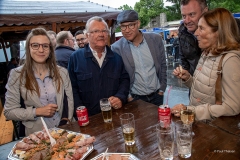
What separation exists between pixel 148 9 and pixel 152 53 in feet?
120

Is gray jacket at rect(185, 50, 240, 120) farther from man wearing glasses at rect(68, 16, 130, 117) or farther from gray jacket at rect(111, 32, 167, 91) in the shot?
gray jacket at rect(111, 32, 167, 91)

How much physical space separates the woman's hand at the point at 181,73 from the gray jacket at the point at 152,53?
31.8 inches

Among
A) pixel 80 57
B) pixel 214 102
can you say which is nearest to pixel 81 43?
pixel 80 57

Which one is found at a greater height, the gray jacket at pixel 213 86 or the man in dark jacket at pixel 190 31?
the man in dark jacket at pixel 190 31

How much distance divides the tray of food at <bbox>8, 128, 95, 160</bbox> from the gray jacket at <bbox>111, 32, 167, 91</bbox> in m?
1.56

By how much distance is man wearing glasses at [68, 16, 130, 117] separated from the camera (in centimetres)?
247

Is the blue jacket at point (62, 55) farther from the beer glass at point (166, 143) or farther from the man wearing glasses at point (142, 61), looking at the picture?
the beer glass at point (166, 143)

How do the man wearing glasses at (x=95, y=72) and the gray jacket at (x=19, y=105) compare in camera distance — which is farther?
the man wearing glasses at (x=95, y=72)

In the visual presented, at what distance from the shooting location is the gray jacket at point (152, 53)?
2.96m

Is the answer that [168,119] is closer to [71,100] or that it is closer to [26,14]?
[71,100]

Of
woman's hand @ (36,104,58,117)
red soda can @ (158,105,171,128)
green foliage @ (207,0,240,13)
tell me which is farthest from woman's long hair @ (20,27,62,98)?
green foliage @ (207,0,240,13)

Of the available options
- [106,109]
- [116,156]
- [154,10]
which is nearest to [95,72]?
[106,109]

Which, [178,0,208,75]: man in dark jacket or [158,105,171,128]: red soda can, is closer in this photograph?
[158,105,171,128]: red soda can

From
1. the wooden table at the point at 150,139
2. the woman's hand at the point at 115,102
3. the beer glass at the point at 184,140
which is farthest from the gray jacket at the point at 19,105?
the beer glass at the point at 184,140
